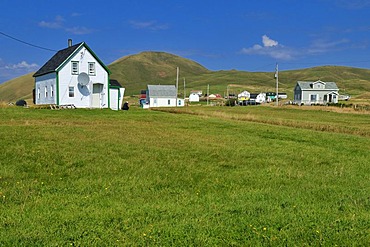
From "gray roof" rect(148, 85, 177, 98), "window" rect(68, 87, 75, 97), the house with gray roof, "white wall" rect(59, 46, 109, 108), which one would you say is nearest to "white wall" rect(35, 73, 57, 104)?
"white wall" rect(59, 46, 109, 108)

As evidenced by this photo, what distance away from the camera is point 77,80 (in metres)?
40.1

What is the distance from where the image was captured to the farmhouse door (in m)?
41.8

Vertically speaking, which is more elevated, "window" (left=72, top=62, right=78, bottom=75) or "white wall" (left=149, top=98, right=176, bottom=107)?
"window" (left=72, top=62, right=78, bottom=75)

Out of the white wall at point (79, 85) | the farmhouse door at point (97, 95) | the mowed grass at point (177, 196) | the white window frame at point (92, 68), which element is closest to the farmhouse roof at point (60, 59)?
→ the white wall at point (79, 85)

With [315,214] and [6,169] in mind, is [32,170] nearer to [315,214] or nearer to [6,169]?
[6,169]

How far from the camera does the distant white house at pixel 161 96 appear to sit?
87.3 meters

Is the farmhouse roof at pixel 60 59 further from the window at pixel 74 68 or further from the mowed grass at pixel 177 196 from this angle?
the mowed grass at pixel 177 196

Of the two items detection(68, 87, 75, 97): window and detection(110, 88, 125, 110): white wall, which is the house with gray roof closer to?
detection(110, 88, 125, 110): white wall

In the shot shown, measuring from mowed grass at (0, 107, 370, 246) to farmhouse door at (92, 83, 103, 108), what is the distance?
29277 mm

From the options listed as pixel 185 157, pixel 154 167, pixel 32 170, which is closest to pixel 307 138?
pixel 185 157

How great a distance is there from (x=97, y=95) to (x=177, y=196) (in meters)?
36.6

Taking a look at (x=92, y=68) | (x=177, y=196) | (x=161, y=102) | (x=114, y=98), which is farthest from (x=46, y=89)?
(x=161, y=102)

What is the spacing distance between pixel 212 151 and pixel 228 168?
2.80 meters

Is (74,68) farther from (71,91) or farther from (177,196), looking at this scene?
(177,196)
